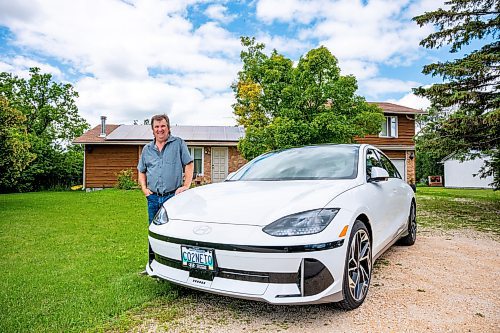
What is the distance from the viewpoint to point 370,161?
366 centimetres

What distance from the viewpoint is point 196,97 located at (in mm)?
24188

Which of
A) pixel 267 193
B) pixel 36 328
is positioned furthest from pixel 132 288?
pixel 267 193

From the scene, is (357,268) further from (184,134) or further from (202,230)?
(184,134)

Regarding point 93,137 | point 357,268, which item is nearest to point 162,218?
point 357,268

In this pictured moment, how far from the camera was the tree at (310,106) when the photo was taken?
1149 centimetres

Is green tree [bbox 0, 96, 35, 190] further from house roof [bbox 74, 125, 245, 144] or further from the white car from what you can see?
the white car

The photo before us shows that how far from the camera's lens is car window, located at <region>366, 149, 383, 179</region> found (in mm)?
3327

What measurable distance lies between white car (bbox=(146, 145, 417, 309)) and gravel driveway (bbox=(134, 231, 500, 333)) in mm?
195

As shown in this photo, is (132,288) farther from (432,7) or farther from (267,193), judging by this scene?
(432,7)

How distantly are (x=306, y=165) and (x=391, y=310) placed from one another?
1.49 metres

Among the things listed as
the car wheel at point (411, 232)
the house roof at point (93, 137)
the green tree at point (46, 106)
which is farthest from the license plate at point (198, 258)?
the green tree at point (46, 106)

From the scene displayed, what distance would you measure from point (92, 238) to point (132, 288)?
9.06 ft

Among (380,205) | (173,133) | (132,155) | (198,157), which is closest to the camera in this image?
(380,205)

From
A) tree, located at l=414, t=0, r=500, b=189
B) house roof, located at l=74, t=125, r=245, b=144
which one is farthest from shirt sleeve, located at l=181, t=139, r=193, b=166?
house roof, located at l=74, t=125, r=245, b=144
